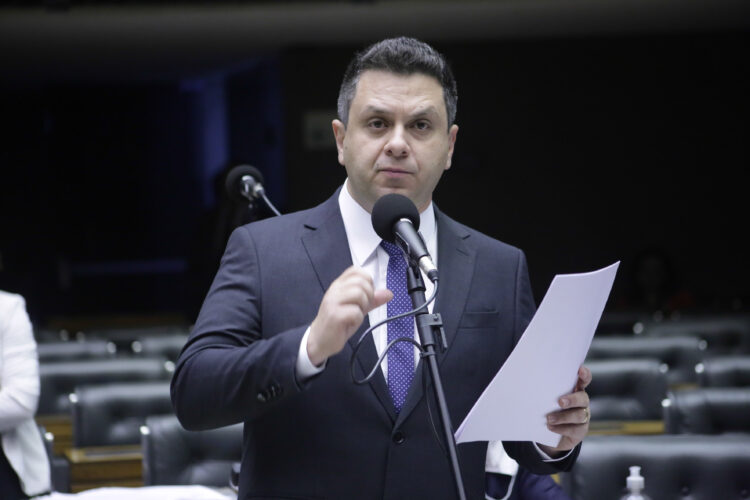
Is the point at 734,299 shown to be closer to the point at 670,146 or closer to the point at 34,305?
the point at 670,146

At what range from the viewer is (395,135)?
1855mm

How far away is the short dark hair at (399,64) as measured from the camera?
190 cm

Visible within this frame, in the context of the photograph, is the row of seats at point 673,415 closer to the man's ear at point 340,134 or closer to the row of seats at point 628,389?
the row of seats at point 628,389

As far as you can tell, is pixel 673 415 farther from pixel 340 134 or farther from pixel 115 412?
pixel 340 134

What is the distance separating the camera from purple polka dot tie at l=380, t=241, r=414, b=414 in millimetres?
1864

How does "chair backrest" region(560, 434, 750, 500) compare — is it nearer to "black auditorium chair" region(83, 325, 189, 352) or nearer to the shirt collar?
the shirt collar

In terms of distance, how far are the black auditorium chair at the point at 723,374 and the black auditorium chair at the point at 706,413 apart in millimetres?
794

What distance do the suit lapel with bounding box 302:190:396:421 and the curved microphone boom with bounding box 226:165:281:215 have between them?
1.23m

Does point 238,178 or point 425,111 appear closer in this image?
point 425,111

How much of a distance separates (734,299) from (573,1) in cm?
360

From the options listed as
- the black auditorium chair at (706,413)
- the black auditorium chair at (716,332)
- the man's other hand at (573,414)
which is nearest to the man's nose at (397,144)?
the man's other hand at (573,414)

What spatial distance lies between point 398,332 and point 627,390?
141 inches

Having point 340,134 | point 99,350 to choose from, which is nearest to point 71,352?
point 99,350

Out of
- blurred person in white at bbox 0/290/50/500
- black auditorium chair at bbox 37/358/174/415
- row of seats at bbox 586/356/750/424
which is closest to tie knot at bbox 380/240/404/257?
blurred person in white at bbox 0/290/50/500
